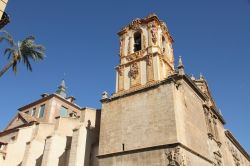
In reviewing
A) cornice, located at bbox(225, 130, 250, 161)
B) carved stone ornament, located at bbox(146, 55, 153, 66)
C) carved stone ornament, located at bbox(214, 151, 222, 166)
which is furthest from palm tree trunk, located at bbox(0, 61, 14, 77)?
cornice, located at bbox(225, 130, 250, 161)

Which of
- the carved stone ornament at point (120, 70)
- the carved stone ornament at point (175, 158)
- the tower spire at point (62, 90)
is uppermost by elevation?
the tower spire at point (62, 90)

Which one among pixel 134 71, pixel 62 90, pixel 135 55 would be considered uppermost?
pixel 62 90

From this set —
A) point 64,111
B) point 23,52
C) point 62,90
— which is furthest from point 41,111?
point 23,52

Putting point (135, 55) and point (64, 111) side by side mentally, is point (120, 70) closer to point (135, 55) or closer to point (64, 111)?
point (135, 55)

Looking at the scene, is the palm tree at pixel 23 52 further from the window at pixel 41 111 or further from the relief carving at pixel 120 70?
the window at pixel 41 111

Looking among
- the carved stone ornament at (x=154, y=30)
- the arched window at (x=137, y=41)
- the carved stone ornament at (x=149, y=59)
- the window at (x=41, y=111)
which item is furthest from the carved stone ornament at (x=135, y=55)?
the window at (x=41, y=111)

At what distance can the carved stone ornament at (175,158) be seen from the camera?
1647cm

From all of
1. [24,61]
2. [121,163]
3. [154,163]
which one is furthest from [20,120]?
[154,163]

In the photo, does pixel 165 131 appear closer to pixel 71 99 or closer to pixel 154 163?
pixel 154 163

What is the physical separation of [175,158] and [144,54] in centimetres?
1062

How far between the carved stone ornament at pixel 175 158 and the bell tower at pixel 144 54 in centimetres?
668

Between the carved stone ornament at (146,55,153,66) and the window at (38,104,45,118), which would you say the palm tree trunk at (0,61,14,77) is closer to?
the carved stone ornament at (146,55,153,66)

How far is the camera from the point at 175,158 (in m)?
16.6

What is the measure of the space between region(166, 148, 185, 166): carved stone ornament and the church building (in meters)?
0.06
